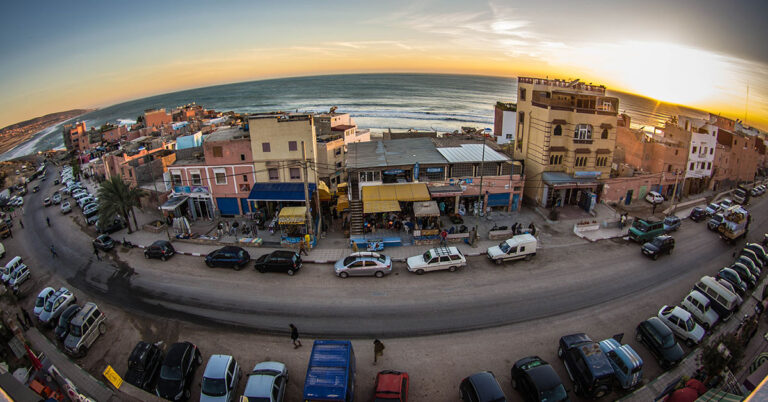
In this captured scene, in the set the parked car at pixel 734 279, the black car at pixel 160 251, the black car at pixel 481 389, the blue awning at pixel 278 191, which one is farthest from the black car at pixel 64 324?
the parked car at pixel 734 279

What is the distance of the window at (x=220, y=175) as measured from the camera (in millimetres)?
30109

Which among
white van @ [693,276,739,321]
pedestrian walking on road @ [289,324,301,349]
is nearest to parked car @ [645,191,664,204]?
white van @ [693,276,739,321]

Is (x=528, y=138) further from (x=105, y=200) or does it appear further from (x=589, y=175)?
(x=105, y=200)

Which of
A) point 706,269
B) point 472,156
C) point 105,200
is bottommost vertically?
point 706,269

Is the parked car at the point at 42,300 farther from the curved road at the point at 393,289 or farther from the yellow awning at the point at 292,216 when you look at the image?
the yellow awning at the point at 292,216

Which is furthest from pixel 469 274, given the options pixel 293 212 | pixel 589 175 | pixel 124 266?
pixel 124 266

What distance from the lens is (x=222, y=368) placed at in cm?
1348

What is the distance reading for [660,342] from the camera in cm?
1489

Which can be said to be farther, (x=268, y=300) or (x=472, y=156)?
(x=472, y=156)

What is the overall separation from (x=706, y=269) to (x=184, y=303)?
3329 cm

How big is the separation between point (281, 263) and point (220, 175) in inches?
525

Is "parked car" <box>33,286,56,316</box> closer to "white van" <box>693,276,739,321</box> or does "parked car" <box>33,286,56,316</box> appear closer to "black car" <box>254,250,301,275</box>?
"black car" <box>254,250,301,275</box>

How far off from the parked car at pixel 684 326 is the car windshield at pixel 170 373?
22736mm

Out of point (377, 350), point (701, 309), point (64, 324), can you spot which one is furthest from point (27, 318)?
point (701, 309)
